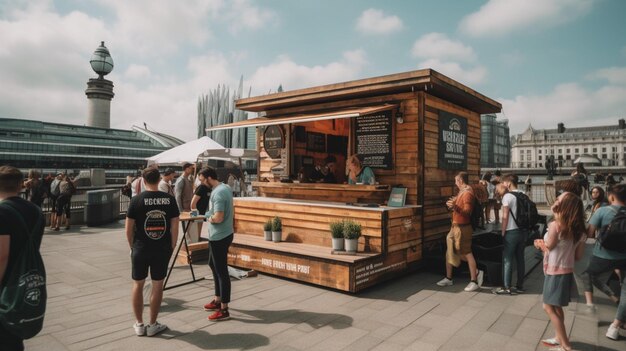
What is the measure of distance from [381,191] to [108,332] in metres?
5.05

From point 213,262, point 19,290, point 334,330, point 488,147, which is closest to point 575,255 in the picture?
point 334,330

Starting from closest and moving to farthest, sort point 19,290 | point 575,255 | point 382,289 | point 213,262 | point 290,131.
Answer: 1. point 19,290
2. point 575,255
3. point 213,262
4. point 382,289
5. point 290,131

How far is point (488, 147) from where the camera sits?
114 metres

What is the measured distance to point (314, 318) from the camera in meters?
4.67

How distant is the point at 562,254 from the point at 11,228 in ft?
16.1

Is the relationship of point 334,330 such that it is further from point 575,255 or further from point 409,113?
point 409,113

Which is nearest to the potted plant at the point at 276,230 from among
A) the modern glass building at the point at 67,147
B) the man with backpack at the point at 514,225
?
the man with backpack at the point at 514,225

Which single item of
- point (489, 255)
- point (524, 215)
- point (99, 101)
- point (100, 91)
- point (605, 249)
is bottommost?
point (489, 255)

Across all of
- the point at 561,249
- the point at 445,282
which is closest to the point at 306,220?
the point at 445,282

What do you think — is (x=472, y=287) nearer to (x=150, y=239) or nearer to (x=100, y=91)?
(x=150, y=239)

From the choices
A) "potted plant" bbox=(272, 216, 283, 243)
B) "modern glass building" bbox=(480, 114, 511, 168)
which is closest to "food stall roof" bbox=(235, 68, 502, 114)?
"potted plant" bbox=(272, 216, 283, 243)

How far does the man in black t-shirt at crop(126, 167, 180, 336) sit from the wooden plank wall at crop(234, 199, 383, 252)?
3.09m

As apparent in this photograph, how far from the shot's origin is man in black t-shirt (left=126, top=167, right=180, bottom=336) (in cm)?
402

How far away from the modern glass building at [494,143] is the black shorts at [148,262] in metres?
115
